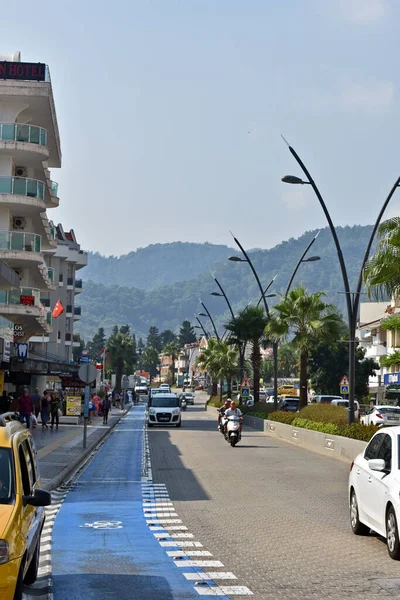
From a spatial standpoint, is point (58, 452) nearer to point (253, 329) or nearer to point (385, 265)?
point (385, 265)

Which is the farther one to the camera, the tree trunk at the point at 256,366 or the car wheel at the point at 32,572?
the tree trunk at the point at 256,366

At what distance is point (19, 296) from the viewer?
50.6 meters

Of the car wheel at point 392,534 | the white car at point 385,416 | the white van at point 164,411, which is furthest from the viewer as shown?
the white van at point 164,411

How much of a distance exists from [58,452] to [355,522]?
1779cm

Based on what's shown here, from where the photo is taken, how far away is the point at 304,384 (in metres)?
46.0

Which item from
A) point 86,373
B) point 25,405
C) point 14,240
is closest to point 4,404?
point 25,405

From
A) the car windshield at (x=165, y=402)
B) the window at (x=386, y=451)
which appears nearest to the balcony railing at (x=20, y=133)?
the car windshield at (x=165, y=402)

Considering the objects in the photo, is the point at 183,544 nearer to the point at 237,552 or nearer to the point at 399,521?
the point at 237,552

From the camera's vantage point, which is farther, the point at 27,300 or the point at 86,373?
the point at 27,300

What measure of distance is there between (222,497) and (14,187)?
121 feet

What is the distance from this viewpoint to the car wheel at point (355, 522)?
1285 centimetres

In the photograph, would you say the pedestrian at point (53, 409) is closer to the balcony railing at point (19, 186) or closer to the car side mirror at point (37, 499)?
the balcony railing at point (19, 186)

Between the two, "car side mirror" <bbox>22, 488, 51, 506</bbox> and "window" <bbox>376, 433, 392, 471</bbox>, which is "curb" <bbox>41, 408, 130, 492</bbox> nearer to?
"window" <bbox>376, 433, 392, 471</bbox>

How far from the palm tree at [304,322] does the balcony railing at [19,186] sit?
48.8ft
